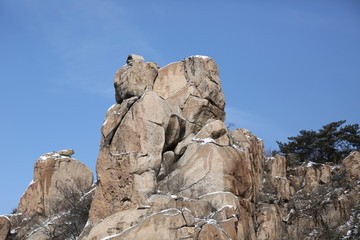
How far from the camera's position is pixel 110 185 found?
1026 inches

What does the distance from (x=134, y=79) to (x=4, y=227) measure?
13.5m

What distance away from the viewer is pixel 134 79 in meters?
29.6

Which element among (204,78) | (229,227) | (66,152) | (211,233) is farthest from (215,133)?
(66,152)

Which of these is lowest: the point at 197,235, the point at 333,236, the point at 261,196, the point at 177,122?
the point at 197,235

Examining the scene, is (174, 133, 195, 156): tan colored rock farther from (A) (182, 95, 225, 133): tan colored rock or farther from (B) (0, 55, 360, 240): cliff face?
(A) (182, 95, 225, 133): tan colored rock

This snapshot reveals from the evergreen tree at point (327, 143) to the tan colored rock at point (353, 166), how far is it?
893 cm

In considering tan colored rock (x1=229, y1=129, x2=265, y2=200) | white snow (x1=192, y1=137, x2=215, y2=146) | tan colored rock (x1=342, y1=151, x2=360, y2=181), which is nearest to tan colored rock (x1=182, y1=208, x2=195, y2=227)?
white snow (x1=192, y1=137, x2=215, y2=146)

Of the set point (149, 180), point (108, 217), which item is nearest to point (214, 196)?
point (149, 180)

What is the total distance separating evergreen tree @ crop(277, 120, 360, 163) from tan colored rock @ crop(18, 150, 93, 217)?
57.8 ft

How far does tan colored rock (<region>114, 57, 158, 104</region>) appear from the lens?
96.0 ft

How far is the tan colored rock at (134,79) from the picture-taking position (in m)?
29.3

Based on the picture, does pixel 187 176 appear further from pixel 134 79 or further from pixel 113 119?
pixel 134 79

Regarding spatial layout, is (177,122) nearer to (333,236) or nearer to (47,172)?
(333,236)

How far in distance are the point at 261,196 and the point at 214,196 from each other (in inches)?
319
